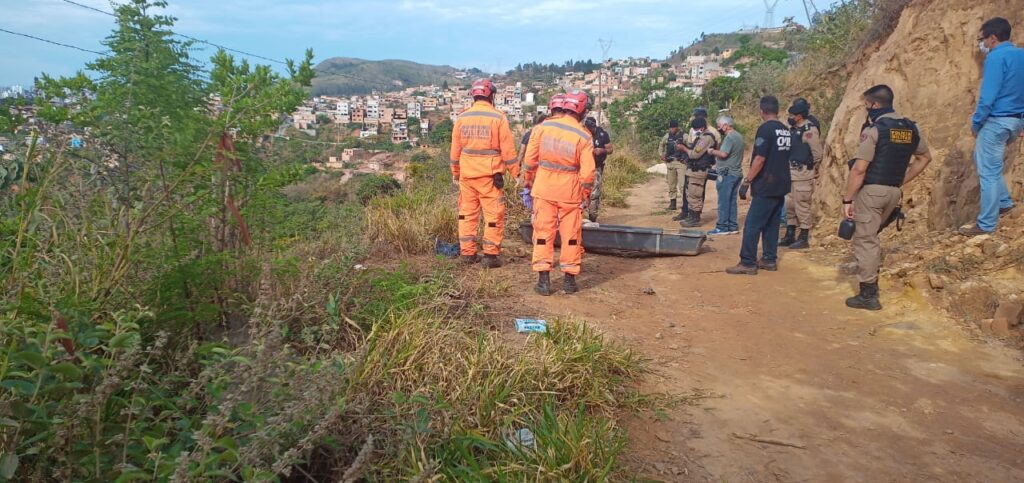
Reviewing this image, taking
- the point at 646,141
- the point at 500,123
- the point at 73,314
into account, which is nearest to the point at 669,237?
the point at 500,123

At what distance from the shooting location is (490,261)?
6215 mm

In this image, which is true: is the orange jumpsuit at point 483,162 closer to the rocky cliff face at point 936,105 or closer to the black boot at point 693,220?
the rocky cliff face at point 936,105

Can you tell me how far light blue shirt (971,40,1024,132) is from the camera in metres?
5.28

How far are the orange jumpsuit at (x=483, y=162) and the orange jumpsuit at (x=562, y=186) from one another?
48 centimetres

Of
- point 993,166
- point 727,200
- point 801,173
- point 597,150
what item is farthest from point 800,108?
point 597,150

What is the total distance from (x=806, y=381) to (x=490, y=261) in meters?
3.18

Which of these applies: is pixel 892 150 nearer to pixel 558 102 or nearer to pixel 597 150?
pixel 558 102

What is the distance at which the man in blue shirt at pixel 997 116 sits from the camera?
5.30 metres

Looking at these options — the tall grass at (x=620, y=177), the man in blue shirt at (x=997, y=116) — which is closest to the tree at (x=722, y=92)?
the tall grass at (x=620, y=177)

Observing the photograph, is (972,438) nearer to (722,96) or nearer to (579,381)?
(579,381)

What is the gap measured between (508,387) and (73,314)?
185 cm

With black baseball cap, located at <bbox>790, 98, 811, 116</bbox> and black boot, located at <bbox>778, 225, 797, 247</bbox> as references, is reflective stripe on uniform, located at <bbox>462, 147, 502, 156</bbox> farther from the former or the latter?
black boot, located at <bbox>778, 225, 797, 247</bbox>

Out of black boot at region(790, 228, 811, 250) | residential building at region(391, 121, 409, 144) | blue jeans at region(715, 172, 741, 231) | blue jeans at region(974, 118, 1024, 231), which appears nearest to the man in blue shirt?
blue jeans at region(974, 118, 1024, 231)

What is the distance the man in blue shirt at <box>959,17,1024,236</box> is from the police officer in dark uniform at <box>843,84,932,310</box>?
2.52ft
